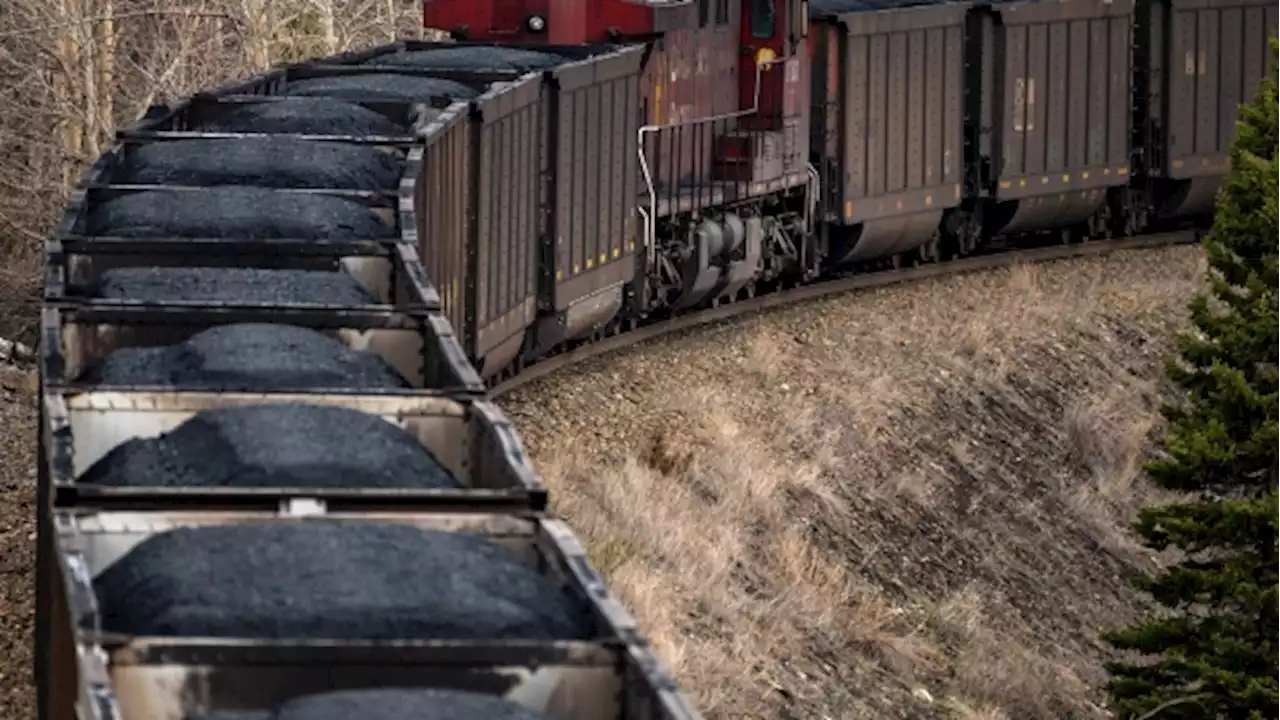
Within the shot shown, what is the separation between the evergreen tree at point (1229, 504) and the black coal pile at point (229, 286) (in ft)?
35.0

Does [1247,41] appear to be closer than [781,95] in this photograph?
No

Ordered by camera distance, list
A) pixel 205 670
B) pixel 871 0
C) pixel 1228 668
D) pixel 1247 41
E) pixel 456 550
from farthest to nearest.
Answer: pixel 1247 41 → pixel 871 0 → pixel 1228 668 → pixel 456 550 → pixel 205 670

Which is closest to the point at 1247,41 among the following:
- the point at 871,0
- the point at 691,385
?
the point at 871,0

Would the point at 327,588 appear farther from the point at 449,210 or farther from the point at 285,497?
the point at 449,210

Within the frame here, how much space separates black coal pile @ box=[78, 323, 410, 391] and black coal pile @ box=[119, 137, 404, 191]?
4245 millimetres

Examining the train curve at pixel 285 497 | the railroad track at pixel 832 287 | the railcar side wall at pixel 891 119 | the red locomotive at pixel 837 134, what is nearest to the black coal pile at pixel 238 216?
the train curve at pixel 285 497

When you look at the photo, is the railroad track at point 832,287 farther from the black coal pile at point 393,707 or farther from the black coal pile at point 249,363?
the black coal pile at point 393,707

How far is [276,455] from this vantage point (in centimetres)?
756

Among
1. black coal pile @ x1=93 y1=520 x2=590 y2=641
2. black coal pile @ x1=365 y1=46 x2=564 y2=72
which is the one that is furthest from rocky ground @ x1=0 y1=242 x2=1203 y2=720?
black coal pile @ x1=93 y1=520 x2=590 y2=641

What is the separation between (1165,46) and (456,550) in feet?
98.1

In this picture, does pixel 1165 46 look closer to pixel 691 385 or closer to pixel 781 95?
pixel 781 95

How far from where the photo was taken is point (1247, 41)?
36.9m

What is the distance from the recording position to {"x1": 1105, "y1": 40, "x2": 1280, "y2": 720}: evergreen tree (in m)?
20.4

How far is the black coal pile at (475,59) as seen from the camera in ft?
68.5
